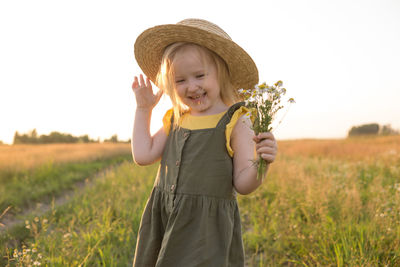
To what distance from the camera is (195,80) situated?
1847 millimetres

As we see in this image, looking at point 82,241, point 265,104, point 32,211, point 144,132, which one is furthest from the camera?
point 32,211

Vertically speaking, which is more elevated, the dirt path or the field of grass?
the field of grass

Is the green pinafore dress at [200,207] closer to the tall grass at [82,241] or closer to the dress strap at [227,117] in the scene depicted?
the dress strap at [227,117]

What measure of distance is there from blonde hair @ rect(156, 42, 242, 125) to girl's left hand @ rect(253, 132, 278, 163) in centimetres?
68

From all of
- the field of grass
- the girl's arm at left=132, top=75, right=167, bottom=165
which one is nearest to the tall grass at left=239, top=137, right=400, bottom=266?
the field of grass

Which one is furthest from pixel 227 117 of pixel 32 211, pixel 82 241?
pixel 32 211

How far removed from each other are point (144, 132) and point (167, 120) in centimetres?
21

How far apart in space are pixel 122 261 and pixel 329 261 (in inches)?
78.8

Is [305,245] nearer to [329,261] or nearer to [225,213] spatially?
[329,261]

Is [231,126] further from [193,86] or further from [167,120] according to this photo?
[167,120]

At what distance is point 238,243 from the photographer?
188 centimetres

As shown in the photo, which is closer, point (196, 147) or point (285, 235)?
point (196, 147)

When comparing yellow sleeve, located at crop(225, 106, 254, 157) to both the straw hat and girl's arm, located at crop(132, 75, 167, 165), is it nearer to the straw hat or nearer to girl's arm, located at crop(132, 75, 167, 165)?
the straw hat

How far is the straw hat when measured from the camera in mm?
1849
